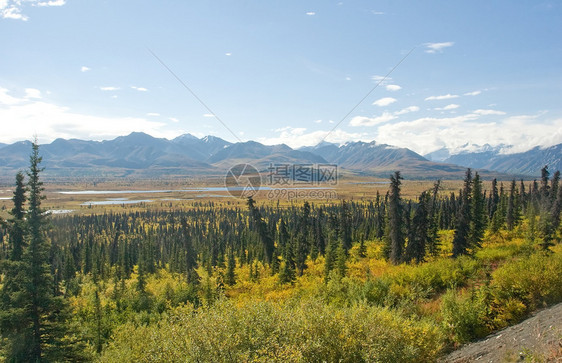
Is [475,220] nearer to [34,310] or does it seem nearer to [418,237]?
[418,237]

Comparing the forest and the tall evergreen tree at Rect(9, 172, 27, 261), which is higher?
the tall evergreen tree at Rect(9, 172, 27, 261)

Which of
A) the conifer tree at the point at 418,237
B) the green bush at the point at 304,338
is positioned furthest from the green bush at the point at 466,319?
the conifer tree at the point at 418,237

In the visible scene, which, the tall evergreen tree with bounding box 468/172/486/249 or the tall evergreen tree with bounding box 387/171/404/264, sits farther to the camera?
the tall evergreen tree with bounding box 387/171/404/264

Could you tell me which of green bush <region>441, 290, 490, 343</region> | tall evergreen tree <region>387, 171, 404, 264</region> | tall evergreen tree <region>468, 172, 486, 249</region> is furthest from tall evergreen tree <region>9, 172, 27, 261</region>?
tall evergreen tree <region>468, 172, 486, 249</region>

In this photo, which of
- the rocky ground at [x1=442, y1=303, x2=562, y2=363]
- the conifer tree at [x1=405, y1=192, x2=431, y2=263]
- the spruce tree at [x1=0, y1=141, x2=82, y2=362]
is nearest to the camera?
the rocky ground at [x1=442, y1=303, x2=562, y2=363]

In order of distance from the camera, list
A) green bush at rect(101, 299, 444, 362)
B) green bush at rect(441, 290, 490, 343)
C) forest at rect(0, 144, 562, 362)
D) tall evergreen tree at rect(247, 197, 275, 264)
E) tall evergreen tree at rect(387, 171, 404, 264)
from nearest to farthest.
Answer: green bush at rect(101, 299, 444, 362) < forest at rect(0, 144, 562, 362) < green bush at rect(441, 290, 490, 343) < tall evergreen tree at rect(387, 171, 404, 264) < tall evergreen tree at rect(247, 197, 275, 264)

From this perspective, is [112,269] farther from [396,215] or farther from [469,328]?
[469,328]

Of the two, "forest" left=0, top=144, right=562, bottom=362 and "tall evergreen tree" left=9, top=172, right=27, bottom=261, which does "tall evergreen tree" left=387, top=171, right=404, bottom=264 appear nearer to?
"forest" left=0, top=144, right=562, bottom=362

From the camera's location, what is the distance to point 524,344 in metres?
14.3

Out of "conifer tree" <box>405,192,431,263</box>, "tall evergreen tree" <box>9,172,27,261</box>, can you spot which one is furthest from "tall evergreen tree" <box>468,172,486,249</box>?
"tall evergreen tree" <box>9,172,27,261</box>

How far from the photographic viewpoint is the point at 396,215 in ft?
152

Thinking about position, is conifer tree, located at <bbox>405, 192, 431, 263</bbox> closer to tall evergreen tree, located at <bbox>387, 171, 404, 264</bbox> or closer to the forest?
the forest

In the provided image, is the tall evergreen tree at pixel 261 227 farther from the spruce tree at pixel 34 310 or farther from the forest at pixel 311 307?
the spruce tree at pixel 34 310

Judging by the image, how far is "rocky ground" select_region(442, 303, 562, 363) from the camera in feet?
39.9
